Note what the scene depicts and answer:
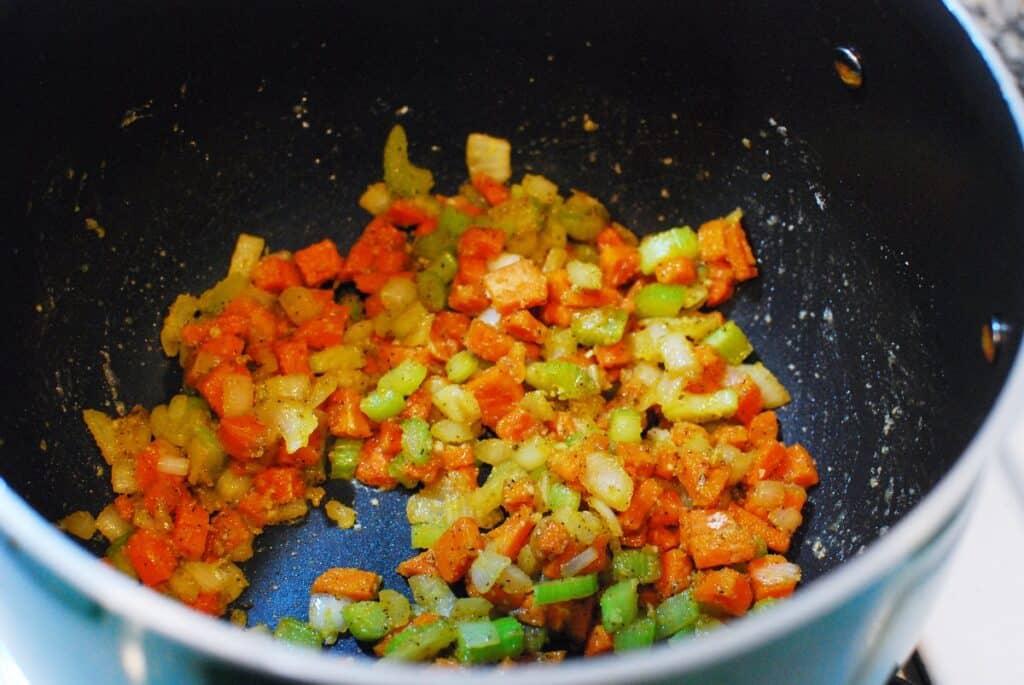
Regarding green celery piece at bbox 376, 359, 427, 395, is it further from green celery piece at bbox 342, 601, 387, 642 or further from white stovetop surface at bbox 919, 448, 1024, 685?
white stovetop surface at bbox 919, 448, 1024, 685

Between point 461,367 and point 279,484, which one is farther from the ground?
point 461,367

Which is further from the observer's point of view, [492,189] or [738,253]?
[492,189]

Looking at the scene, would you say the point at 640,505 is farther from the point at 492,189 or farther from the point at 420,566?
the point at 492,189

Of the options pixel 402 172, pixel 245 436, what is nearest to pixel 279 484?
pixel 245 436

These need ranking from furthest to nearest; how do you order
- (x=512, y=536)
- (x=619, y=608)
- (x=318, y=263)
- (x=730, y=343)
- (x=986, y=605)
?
(x=318, y=263) → (x=730, y=343) → (x=512, y=536) → (x=619, y=608) → (x=986, y=605)

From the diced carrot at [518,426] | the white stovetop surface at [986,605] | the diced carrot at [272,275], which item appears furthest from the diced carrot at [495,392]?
the white stovetop surface at [986,605]

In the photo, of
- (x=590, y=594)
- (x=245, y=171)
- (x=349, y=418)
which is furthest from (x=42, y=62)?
(x=590, y=594)

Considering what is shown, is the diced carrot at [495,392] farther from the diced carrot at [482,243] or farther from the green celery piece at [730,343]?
the green celery piece at [730,343]

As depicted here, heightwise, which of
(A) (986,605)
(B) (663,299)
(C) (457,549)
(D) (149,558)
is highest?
(A) (986,605)
